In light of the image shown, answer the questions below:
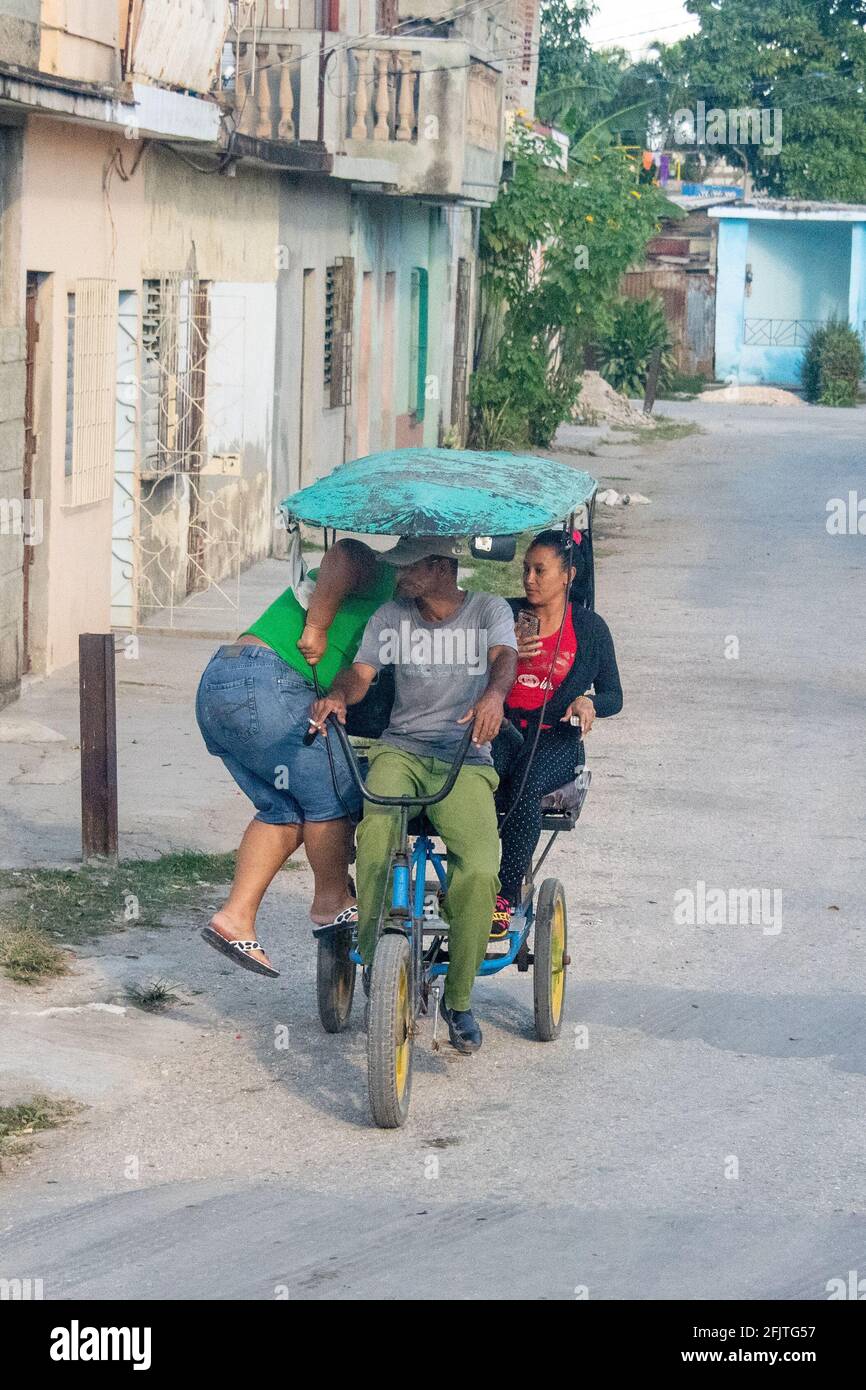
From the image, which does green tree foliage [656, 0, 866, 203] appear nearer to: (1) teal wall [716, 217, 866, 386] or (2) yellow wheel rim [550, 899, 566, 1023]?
(1) teal wall [716, 217, 866, 386]

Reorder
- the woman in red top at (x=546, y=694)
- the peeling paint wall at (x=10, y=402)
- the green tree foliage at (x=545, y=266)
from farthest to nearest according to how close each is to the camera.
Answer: the green tree foliage at (x=545, y=266) < the peeling paint wall at (x=10, y=402) < the woman in red top at (x=546, y=694)

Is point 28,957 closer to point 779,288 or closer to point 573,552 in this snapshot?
point 573,552

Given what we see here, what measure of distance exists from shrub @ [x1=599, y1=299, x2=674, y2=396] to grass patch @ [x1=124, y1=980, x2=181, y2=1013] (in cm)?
3155

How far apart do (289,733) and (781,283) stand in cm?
4195

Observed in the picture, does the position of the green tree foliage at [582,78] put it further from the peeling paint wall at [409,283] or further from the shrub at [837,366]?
the peeling paint wall at [409,283]

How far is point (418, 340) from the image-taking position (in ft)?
81.5

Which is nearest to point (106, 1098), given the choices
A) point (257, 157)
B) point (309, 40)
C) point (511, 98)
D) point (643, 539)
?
point (257, 157)

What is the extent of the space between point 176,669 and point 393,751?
672 cm

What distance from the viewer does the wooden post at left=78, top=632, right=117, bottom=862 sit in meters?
7.77

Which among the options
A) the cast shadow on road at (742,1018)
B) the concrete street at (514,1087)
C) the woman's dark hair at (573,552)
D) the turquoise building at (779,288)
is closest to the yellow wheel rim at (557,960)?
the concrete street at (514,1087)

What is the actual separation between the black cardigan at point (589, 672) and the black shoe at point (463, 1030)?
898mm

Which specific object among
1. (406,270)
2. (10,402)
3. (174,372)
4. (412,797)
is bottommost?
(412,797)

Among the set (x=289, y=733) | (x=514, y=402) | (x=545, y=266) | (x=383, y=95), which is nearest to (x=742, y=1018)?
(x=289, y=733)

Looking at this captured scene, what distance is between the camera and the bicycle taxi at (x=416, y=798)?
206 inches
